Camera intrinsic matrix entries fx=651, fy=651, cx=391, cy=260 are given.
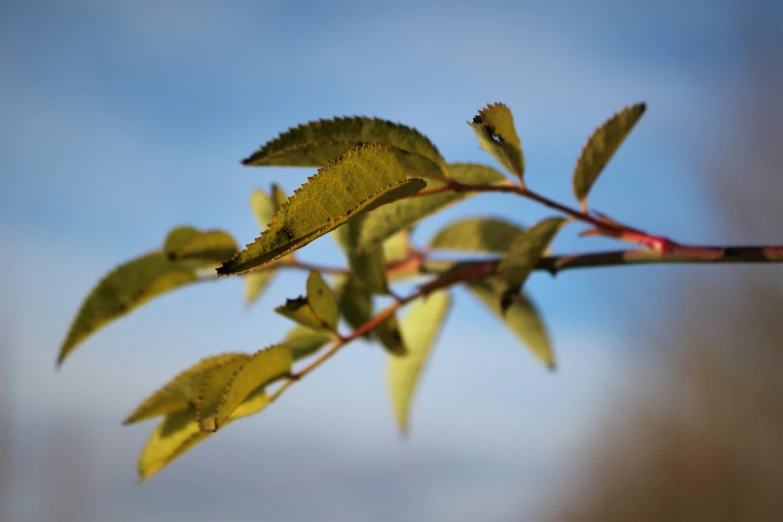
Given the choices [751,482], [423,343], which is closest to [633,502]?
[751,482]

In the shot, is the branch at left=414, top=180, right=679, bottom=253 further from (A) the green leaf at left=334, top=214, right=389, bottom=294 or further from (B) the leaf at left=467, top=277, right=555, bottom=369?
(B) the leaf at left=467, top=277, right=555, bottom=369

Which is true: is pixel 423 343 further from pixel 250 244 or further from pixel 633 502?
pixel 633 502

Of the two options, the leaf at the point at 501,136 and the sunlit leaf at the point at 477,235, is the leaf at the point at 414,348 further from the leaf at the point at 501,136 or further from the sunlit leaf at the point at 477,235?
the leaf at the point at 501,136

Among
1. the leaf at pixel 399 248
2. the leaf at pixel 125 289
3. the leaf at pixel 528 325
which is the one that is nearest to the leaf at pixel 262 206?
the leaf at pixel 125 289

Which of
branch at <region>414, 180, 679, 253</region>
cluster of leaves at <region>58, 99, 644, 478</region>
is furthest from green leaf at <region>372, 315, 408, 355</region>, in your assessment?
branch at <region>414, 180, 679, 253</region>

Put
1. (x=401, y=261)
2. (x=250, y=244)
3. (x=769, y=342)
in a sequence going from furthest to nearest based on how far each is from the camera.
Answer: (x=769, y=342)
(x=401, y=261)
(x=250, y=244)

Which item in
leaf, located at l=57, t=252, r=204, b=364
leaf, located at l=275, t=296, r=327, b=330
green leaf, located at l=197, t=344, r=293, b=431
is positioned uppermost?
leaf, located at l=57, t=252, r=204, b=364
